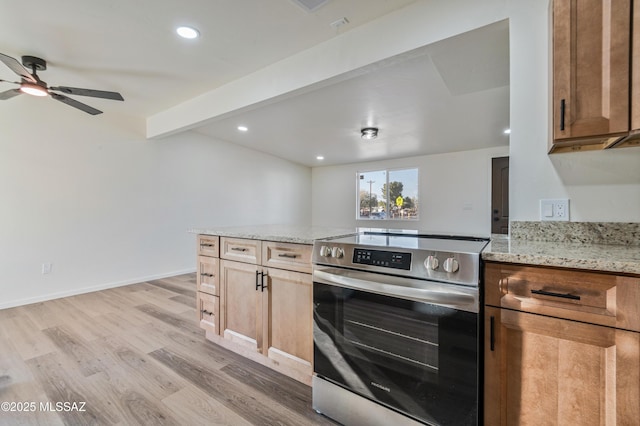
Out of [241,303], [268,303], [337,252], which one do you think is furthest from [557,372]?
→ [241,303]

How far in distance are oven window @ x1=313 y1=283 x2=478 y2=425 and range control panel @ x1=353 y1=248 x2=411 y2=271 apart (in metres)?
0.15

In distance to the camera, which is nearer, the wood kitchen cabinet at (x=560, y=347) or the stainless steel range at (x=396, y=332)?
the wood kitchen cabinet at (x=560, y=347)

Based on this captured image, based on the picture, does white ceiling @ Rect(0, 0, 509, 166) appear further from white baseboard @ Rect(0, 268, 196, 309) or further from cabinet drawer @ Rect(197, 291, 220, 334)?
white baseboard @ Rect(0, 268, 196, 309)

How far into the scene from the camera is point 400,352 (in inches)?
→ 51.3

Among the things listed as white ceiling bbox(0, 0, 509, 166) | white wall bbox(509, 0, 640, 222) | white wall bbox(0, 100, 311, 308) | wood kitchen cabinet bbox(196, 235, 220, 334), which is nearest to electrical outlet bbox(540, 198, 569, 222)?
white wall bbox(509, 0, 640, 222)

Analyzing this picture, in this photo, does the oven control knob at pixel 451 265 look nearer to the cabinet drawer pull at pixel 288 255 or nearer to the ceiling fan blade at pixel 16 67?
the cabinet drawer pull at pixel 288 255

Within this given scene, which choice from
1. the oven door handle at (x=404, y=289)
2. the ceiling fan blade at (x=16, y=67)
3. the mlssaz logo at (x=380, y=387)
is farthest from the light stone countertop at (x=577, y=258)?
the ceiling fan blade at (x=16, y=67)

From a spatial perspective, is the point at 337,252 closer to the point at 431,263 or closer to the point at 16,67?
the point at 431,263

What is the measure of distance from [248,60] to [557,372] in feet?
9.67

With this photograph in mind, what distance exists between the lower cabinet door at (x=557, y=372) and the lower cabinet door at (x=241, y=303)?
137 cm

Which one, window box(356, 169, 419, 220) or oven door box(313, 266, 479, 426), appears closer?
oven door box(313, 266, 479, 426)

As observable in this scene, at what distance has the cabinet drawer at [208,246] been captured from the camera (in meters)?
2.24

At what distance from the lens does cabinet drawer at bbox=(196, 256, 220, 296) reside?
224 cm

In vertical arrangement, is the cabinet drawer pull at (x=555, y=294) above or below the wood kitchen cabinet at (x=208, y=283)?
above
